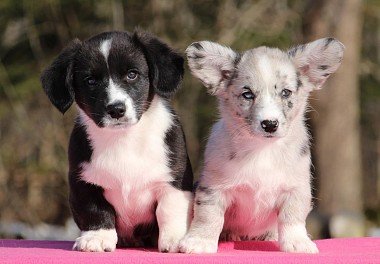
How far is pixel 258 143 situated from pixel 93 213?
0.99m

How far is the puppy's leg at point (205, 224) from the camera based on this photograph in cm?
469

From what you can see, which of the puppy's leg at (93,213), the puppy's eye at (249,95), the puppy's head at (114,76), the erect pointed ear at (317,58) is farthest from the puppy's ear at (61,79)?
the erect pointed ear at (317,58)

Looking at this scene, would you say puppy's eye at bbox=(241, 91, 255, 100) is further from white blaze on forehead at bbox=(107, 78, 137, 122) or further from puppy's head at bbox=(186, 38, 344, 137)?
white blaze on forehead at bbox=(107, 78, 137, 122)

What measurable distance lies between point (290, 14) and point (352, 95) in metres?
2.89

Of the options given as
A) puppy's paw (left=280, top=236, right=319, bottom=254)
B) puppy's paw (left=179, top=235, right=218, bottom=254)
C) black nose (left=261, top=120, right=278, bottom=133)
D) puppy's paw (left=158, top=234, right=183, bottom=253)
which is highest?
black nose (left=261, top=120, right=278, bottom=133)

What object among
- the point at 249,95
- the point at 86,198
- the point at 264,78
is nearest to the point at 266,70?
the point at 264,78

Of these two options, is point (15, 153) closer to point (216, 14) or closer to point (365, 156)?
point (216, 14)

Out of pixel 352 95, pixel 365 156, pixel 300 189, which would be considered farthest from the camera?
pixel 365 156

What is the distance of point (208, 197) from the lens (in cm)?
484

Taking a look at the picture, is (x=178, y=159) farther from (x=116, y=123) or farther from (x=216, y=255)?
(x=216, y=255)

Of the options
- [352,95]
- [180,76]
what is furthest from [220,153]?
[352,95]

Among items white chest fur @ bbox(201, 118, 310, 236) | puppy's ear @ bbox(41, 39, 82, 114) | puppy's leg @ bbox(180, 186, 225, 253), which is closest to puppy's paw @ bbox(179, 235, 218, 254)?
puppy's leg @ bbox(180, 186, 225, 253)

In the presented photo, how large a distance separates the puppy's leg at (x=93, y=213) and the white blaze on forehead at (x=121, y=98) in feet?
1.53

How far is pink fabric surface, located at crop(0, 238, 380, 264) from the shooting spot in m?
4.23
